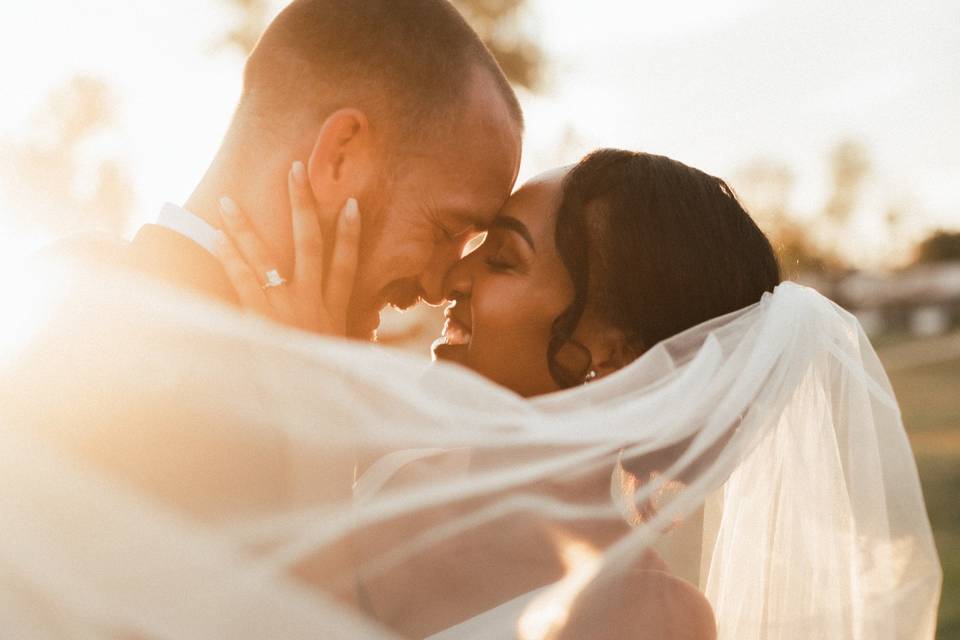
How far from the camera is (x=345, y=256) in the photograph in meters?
2.78

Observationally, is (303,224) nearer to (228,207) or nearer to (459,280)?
(228,207)

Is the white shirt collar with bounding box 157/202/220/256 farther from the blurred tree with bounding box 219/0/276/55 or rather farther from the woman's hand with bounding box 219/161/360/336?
the blurred tree with bounding box 219/0/276/55

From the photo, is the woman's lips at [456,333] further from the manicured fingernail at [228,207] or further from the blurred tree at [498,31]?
the blurred tree at [498,31]

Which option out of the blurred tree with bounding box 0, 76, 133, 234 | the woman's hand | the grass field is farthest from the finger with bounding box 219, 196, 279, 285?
the blurred tree with bounding box 0, 76, 133, 234

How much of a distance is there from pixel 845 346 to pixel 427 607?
1.28 meters

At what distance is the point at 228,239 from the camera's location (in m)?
2.59

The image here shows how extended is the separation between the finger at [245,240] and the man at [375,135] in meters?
0.03

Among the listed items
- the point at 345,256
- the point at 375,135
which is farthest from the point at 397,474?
the point at 375,135

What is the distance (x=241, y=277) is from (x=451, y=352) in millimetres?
817

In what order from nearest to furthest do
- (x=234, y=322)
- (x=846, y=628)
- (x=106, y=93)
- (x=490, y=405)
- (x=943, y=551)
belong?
1. (x=234, y=322)
2. (x=490, y=405)
3. (x=846, y=628)
4. (x=943, y=551)
5. (x=106, y=93)

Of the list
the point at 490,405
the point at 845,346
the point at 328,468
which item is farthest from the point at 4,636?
the point at 845,346

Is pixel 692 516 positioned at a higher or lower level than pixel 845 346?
lower

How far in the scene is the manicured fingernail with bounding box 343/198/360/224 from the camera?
109 inches

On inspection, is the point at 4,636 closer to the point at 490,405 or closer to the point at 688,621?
the point at 490,405
